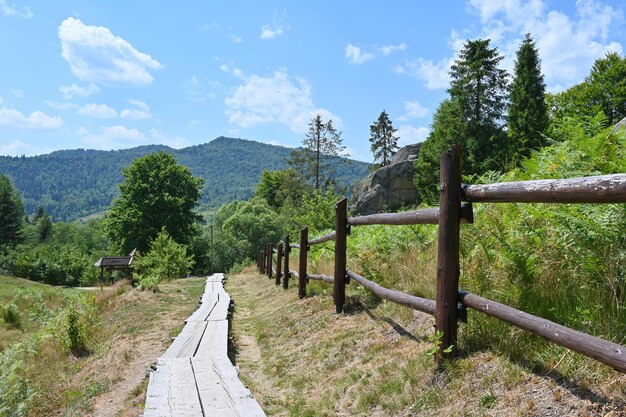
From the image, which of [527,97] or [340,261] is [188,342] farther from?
[527,97]

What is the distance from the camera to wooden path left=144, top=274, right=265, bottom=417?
3484 millimetres

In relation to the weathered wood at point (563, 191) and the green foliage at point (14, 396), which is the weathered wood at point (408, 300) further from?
the green foliage at point (14, 396)

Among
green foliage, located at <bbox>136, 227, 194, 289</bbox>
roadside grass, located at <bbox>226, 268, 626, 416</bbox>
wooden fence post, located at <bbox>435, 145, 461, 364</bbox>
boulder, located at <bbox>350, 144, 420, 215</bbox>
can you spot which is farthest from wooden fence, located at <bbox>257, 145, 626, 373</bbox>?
boulder, located at <bbox>350, 144, 420, 215</bbox>

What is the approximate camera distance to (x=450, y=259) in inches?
132

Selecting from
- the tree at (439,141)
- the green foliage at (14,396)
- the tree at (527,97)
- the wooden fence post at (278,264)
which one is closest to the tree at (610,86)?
the tree at (527,97)

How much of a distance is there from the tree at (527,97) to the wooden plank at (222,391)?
31015 millimetres

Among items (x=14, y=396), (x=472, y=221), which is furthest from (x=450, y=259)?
(x=14, y=396)

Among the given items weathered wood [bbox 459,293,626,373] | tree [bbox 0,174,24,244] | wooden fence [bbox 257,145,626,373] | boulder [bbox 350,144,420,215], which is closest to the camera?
weathered wood [bbox 459,293,626,373]

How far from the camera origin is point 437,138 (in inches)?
1410

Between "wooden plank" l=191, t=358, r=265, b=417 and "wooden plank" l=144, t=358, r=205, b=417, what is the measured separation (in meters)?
0.07

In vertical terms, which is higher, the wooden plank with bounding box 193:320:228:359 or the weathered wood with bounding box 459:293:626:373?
the weathered wood with bounding box 459:293:626:373

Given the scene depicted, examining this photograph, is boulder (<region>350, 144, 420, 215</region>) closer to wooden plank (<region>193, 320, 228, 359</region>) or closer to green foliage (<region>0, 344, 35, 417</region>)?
wooden plank (<region>193, 320, 228, 359</region>)

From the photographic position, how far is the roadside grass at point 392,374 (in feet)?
8.29

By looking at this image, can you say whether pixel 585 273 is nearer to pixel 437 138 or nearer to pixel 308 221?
pixel 308 221
